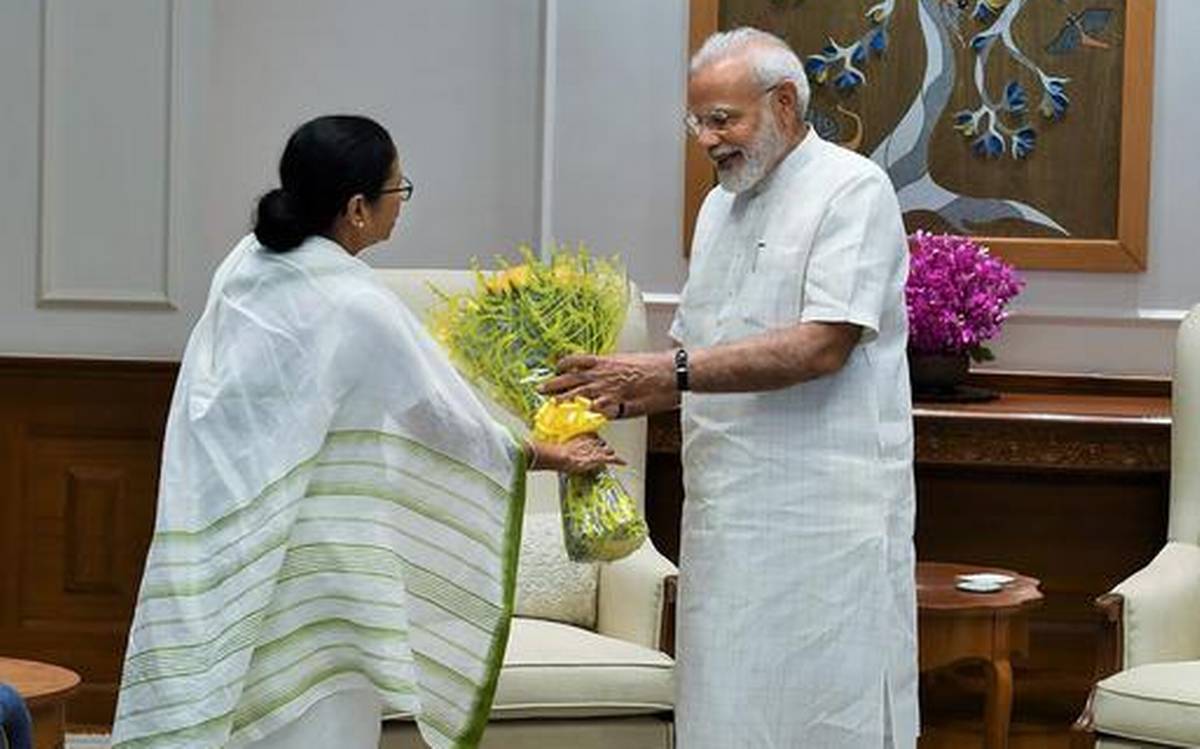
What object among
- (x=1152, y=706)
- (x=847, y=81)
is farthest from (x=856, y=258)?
(x=847, y=81)

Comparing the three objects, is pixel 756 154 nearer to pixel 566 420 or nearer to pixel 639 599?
pixel 566 420

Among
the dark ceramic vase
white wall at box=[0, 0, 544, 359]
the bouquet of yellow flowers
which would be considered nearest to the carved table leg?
the dark ceramic vase

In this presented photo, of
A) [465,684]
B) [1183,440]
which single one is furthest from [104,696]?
[1183,440]

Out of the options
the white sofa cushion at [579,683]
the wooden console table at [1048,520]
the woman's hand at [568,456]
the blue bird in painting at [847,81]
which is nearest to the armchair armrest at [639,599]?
the white sofa cushion at [579,683]

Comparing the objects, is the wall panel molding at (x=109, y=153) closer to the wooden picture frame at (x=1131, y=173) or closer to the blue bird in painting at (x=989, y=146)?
the blue bird in painting at (x=989, y=146)

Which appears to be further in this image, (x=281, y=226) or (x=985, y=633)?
(x=985, y=633)

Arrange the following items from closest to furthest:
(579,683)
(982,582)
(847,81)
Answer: (579,683) → (982,582) → (847,81)

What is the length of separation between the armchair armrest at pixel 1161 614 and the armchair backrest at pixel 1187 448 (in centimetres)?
16

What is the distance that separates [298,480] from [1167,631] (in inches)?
72.1

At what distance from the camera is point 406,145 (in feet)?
19.8

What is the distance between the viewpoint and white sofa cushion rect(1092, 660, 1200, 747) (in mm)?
4352

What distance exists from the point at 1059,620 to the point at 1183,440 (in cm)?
70

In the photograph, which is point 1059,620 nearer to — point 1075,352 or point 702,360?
point 1075,352

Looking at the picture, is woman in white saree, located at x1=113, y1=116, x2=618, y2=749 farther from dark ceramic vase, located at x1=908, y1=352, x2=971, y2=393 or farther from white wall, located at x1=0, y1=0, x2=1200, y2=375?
white wall, located at x1=0, y1=0, x2=1200, y2=375
